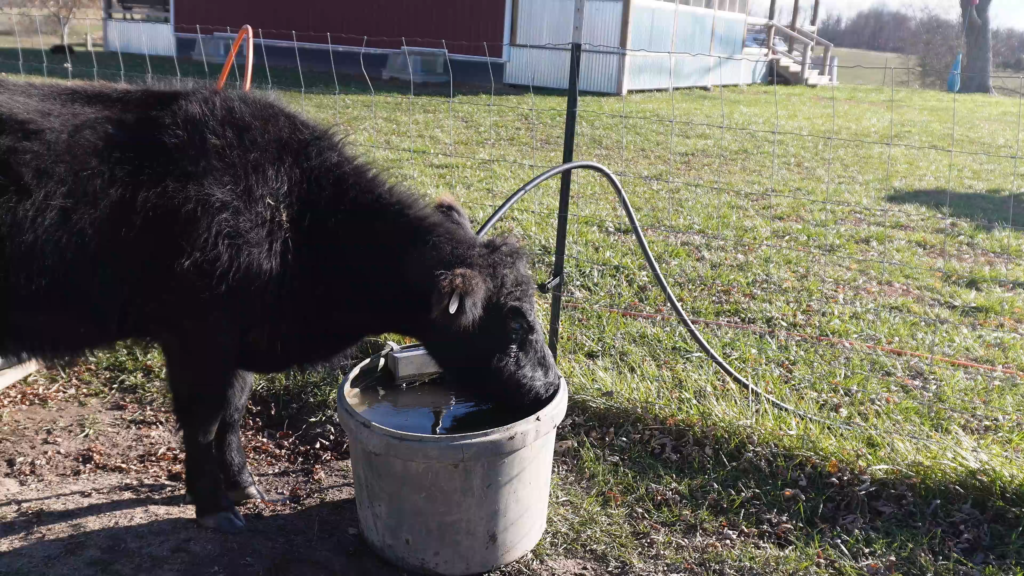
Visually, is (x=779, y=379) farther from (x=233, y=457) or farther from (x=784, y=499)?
(x=233, y=457)

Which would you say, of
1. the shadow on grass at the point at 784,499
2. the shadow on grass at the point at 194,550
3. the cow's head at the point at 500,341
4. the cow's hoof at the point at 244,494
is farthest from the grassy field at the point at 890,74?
the shadow on grass at the point at 194,550

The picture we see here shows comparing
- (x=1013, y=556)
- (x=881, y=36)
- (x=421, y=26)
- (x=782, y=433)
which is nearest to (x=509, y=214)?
(x=782, y=433)

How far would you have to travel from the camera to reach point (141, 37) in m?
22.4

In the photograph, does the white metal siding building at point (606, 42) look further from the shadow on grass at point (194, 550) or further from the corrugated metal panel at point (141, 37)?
the shadow on grass at point (194, 550)

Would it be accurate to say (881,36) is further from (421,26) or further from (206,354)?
(206,354)

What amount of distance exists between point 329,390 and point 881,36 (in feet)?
206

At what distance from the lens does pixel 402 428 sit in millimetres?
3242

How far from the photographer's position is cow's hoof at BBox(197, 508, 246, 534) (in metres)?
3.32

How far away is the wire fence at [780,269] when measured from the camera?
4059 mm

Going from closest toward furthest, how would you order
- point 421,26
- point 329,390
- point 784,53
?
point 329,390 < point 421,26 < point 784,53

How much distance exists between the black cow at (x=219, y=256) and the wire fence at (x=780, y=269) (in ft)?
1.60

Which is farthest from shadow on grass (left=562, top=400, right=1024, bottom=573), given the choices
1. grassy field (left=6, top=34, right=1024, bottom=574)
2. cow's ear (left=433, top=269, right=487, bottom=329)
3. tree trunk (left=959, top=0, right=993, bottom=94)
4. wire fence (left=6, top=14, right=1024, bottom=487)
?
tree trunk (left=959, top=0, right=993, bottom=94)

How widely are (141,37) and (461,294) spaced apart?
2343 cm

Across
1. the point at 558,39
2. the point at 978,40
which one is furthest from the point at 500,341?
the point at 978,40
